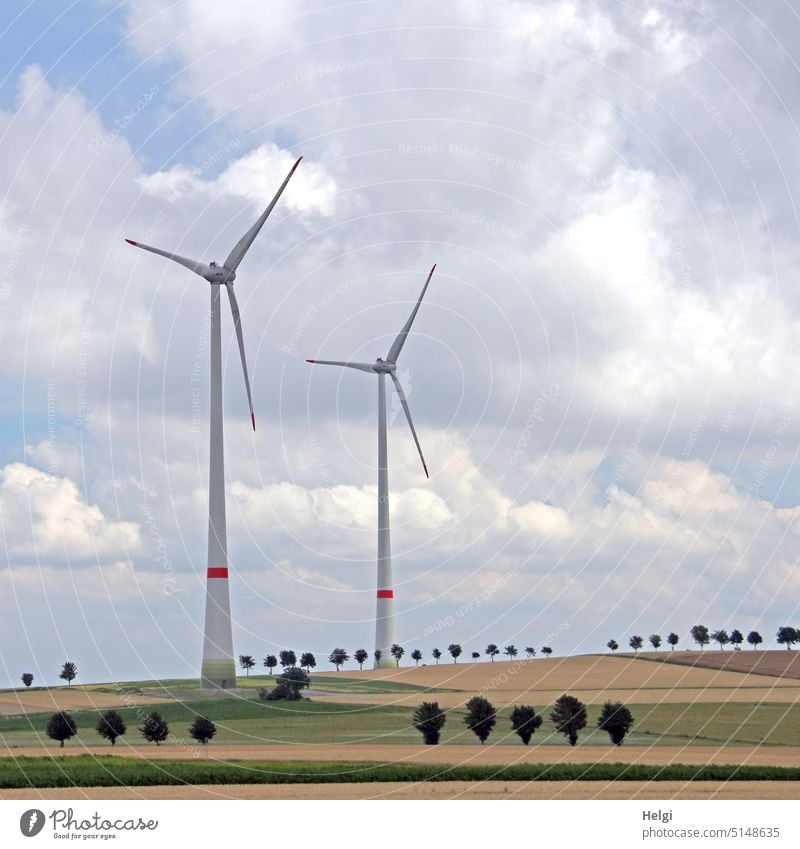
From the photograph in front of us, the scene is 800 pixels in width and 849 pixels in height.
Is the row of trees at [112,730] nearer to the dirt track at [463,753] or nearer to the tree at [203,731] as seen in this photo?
the tree at [203,731]

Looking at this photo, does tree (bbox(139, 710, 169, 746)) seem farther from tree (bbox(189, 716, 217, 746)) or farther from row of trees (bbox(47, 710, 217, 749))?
tree (bbox(189, 716, 217, 746))

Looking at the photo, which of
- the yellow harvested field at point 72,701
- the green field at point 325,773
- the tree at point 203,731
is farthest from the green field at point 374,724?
the green field at point 325,773

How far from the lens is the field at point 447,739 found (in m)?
84.6

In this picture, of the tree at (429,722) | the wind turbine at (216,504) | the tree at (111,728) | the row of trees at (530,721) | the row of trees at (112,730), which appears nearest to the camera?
the row of trees at (530,721)

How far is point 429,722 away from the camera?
120625mm

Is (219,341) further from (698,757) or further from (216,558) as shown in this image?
(698,757)

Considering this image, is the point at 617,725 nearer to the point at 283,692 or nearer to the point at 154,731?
the point at 154,731

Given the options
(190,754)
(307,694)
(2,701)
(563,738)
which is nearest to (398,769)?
(190,754)

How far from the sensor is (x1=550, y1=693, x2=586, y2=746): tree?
117 m

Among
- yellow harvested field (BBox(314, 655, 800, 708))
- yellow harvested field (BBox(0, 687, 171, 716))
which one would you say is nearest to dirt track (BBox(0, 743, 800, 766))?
yellow harvested field (BBox(314, 655, 800, 708))

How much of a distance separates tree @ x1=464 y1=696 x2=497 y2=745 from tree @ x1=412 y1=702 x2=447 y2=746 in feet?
9.28

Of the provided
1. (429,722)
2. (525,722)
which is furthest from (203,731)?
(525,722)
